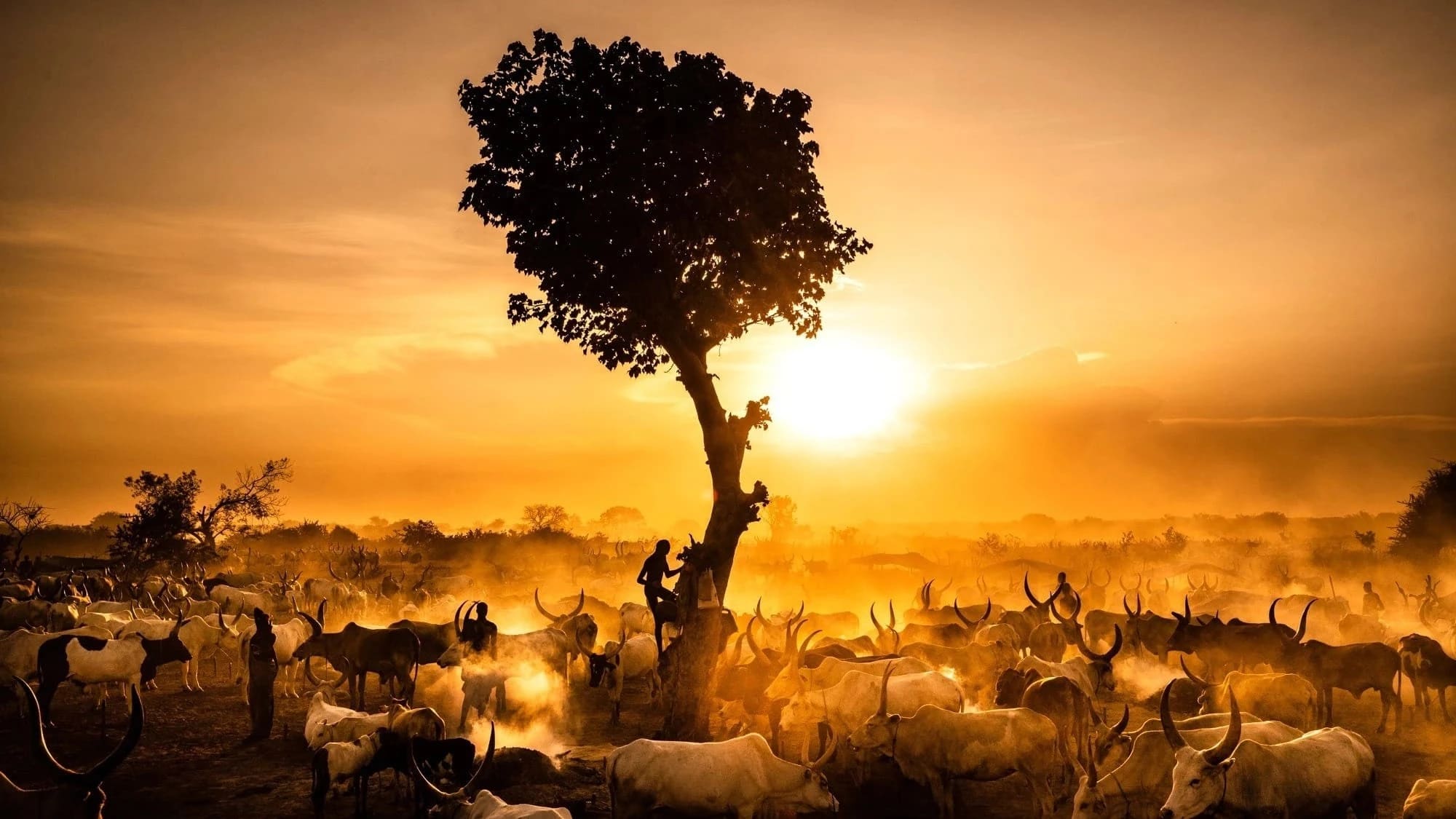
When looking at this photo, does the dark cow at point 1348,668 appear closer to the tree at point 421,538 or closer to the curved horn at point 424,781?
the curved horn at point 424,781

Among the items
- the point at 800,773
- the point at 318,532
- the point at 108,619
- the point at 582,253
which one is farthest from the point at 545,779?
the point at 318,532

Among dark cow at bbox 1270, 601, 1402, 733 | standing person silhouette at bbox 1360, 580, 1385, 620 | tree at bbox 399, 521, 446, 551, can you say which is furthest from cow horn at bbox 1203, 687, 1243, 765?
tree at bbox 399, 521, 446, 551

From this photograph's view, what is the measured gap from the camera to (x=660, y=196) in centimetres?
1758

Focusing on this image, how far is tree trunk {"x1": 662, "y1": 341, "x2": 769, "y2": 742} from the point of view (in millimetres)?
15406

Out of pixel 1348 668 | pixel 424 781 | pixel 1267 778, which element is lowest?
pixel 1348 668

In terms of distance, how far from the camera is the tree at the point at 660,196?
17.5 meters

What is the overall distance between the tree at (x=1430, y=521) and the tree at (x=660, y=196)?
41.1 meters

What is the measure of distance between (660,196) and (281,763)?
1240cm

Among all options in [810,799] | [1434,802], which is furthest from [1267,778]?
[810,799]

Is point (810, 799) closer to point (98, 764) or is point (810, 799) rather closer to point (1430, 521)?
point (98, 764)

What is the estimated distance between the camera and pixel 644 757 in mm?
10453

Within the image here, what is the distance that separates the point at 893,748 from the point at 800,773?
200 centimetres

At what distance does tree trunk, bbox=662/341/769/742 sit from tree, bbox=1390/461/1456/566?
41.0m

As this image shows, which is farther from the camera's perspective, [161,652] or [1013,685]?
[161,652]
